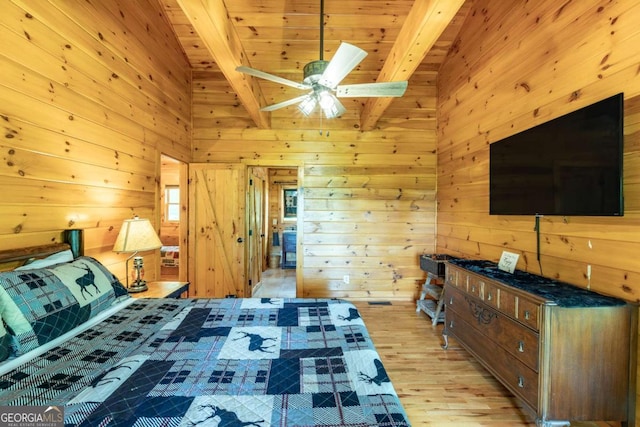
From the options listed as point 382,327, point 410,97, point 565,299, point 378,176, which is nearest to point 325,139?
point 378,176

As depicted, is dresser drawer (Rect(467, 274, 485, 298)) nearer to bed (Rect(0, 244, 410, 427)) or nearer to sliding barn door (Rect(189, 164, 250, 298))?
bed (Rect(0, 244, 410, 427))

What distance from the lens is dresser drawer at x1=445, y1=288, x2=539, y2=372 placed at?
A: 1623 mm

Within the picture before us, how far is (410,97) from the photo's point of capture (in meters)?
4.00

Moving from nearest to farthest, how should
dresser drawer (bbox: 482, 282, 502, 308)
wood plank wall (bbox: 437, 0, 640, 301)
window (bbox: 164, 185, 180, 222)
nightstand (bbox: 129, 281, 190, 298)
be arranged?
wood plank wall (bbox: 437, 0, 640, 301), dresser drawer (bbox: 482, 282, 502, 308), nightstand (bbox: 129, 281, 190, 298), window (bbox: 164, 185, 180, 222)

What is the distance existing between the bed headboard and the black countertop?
9.76 feet

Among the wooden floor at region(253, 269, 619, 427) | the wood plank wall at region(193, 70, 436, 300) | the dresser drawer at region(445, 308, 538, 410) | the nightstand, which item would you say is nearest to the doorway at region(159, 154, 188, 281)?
the wood plank wall at region(193, 70, 436, 300)

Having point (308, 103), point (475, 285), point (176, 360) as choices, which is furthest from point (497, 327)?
point (308, 103)

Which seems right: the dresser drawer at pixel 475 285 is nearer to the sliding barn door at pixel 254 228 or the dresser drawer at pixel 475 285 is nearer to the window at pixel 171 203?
the sliding barn door at pixel 254 228

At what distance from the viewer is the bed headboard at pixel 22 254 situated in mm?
1453

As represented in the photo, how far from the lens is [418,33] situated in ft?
5.89

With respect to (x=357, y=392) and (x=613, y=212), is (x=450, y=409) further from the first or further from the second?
(x=613, y=212)

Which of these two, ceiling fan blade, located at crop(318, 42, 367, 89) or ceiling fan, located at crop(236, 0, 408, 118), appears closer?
ceiling fan blade, located at crop(318, 42, 367, 89)

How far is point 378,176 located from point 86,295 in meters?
Answer: 3.46

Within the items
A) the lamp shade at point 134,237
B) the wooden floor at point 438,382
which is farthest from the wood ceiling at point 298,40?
the wooden floor at point 438,382
